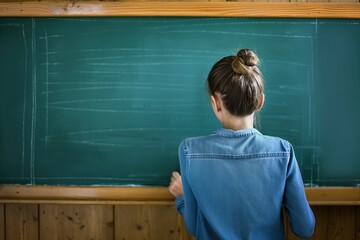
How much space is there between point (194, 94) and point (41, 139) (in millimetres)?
794

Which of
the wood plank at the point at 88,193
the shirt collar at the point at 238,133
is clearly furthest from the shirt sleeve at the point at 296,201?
the wood plank at the point at 88,193

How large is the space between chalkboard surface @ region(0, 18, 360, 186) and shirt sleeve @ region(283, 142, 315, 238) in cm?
73

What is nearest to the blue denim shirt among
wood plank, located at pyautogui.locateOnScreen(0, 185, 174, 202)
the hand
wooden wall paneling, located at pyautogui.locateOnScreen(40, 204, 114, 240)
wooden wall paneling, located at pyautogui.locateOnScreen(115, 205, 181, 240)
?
the hand

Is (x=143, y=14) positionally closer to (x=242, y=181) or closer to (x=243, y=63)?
(x=243, y=63)

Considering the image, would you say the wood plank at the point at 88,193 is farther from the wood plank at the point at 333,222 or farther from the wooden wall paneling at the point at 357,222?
the wooden wall paneling at the point at 357,222

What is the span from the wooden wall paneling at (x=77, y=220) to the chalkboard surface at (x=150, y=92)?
20 centimetres

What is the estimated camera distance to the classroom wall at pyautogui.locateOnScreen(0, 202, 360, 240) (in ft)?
6.80

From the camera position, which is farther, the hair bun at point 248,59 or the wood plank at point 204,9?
the wood plank at point 204,9

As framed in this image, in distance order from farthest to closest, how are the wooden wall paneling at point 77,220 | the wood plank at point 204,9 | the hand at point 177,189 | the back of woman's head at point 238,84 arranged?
the wooden wall paneling at point 77,220 → the wood plank at point 204,9 → the hand at point 177,189 → the back of woman's head at point 238,84

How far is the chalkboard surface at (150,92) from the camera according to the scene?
75.7 inches

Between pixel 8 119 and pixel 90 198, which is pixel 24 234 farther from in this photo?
pixel 8 119

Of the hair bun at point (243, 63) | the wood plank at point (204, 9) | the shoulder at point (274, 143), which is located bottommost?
the shoulder at point (274, 143)

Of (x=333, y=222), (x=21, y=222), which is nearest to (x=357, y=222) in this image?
(x=333, y=222)

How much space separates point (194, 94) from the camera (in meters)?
1.92
